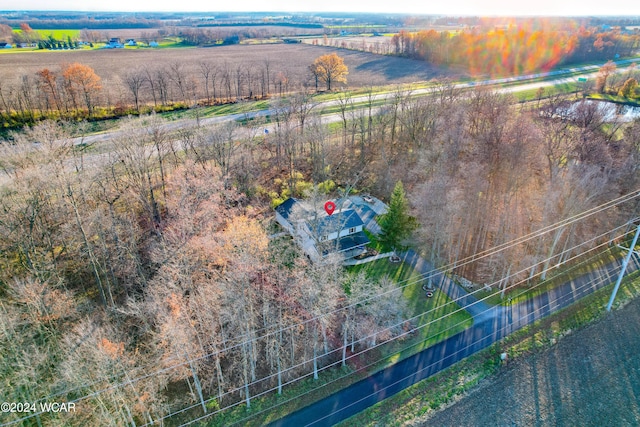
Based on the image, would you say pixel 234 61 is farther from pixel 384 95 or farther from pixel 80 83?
pixel 80 83

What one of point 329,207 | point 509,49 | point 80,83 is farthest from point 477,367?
point 509,49

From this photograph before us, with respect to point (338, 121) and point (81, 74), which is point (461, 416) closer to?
point (338, 121)

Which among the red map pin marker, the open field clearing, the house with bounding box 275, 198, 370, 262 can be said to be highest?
the open field clearing

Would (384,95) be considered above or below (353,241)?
above

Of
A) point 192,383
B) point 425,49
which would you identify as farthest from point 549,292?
point 425,49

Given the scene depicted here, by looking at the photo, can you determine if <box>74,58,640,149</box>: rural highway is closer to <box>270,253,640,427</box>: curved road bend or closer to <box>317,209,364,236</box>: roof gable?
<box>317,209,364,236</box>: roof gable

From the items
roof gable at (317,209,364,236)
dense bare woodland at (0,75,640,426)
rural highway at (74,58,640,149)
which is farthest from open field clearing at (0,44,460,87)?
roof gable at (317,209,364,236)

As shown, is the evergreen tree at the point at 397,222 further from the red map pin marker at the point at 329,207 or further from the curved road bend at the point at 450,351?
the curved road bend at the point at 450,351
